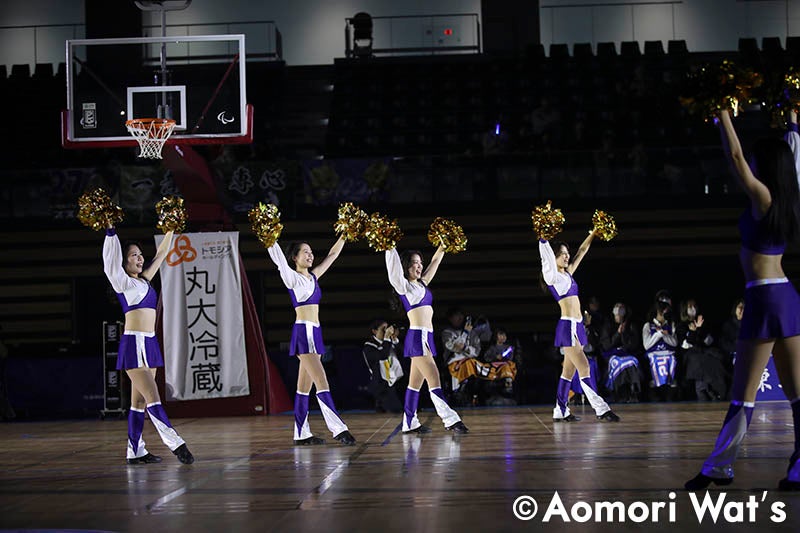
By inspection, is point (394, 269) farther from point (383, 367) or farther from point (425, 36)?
point (425, 36)

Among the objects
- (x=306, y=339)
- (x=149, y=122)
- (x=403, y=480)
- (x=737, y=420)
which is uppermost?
(x=149, y=122)

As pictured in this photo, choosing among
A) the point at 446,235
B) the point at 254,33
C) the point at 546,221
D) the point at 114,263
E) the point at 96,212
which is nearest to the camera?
the point at 114,263

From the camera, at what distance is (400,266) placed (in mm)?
9422

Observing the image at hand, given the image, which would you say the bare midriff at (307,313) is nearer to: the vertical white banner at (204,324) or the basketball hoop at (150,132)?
the basketball hoop at (150,132)

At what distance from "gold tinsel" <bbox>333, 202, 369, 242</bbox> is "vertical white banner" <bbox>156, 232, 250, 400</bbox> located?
4309 millimetres

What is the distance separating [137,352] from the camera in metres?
7.80

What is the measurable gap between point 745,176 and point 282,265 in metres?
4.75

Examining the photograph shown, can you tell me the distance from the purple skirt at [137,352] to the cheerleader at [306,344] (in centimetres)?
133

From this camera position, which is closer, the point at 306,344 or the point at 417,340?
the point at 306,344

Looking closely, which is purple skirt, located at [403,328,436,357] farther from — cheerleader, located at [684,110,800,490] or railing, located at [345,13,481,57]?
railing, located at [345,13,481,57]

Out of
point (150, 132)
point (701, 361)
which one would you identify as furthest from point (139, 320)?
point (701, 361)

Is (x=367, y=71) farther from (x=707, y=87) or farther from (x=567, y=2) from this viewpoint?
(x=707, y=87)

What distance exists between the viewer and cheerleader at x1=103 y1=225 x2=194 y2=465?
7680mm

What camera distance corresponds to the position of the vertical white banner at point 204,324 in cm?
1323
